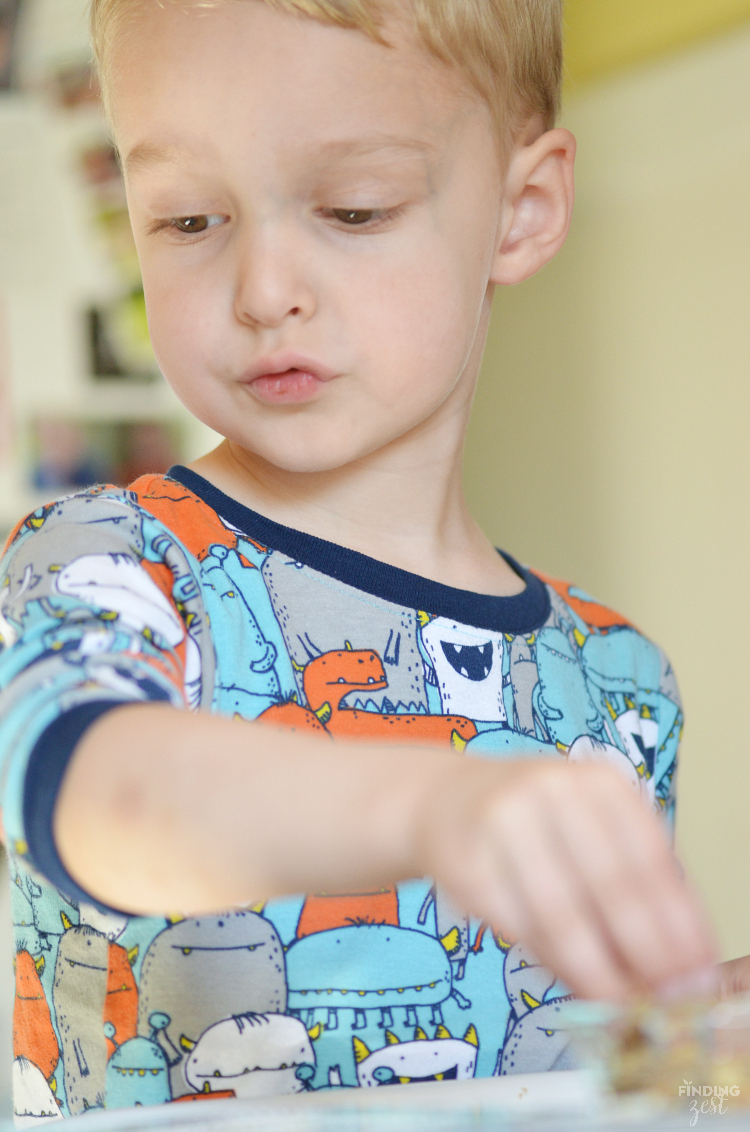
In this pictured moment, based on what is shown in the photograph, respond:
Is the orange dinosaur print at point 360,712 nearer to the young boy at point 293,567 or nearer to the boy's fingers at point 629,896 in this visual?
the young boy at point 293,567

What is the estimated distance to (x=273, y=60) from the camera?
607 millimetres

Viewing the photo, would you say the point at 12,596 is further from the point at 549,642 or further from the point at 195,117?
the point at 549,642

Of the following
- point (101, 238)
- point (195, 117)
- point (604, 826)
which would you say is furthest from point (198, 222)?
point (101, 238)

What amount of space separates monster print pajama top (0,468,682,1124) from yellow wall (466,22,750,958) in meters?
1.53

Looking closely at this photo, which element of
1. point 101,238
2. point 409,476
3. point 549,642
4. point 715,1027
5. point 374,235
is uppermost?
point 101,238

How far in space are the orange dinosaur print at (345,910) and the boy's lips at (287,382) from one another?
26 centimetres

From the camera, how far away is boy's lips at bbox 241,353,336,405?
2.13ft

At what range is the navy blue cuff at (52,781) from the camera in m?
0.41

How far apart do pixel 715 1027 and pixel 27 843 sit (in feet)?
A: 0.76

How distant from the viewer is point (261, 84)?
0.60m

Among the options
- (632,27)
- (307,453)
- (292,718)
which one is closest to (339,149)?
(307,453)

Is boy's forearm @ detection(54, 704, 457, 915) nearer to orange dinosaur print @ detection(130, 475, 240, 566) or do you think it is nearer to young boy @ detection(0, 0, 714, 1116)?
young boy @ detection(0, 0, 714, 1116)

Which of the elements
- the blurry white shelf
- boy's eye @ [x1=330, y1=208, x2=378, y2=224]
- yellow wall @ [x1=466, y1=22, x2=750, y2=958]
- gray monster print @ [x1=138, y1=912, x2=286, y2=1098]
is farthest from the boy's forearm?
yellow wall @ [x1=466, y1=22, x2=750, y2=958]

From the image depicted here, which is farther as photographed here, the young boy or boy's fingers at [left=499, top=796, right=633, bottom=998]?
the young boy
